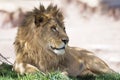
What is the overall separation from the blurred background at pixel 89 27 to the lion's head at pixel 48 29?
1.11 metres

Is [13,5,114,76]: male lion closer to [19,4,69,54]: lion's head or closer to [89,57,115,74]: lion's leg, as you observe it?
[19,4,69,54]: lion's head

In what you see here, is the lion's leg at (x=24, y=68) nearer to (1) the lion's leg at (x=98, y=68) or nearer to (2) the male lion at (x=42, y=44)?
(2) the male lion at (x=42, y=44)

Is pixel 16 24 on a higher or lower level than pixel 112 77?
higher

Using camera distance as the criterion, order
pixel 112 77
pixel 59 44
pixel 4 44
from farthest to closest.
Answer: pixel 4 44 → pixel 112 77 → pixel 59 44

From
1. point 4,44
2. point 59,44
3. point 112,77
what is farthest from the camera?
point 4,44

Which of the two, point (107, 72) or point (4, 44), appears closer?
point (107, 72)

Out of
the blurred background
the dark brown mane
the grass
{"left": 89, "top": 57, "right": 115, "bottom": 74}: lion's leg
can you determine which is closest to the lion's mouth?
the grass

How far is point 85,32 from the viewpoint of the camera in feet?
27.3

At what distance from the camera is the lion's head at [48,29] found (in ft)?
22.8

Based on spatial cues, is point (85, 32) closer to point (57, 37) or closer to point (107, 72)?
point (107, 72)

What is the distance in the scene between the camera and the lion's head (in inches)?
274

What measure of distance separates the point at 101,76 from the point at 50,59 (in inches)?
28.1

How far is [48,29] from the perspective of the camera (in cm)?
703

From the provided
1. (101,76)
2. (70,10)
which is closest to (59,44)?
(101,76)
